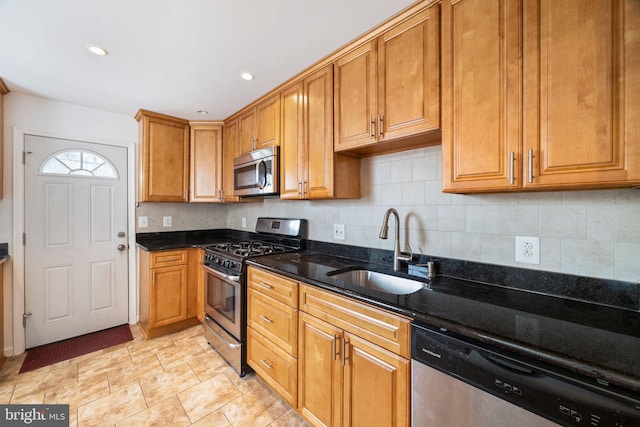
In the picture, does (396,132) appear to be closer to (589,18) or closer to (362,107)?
Answer: (362,107)

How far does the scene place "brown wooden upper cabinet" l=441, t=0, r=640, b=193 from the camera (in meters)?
0.90

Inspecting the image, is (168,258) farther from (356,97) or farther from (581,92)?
(581,92)

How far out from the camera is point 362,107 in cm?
166

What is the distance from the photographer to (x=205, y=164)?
3082 mm

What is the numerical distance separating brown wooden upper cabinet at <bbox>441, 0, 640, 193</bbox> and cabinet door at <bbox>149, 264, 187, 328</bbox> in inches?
106

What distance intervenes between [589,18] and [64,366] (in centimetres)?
387

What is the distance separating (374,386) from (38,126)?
11.6ft

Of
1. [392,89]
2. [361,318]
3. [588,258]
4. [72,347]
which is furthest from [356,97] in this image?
[72,347]

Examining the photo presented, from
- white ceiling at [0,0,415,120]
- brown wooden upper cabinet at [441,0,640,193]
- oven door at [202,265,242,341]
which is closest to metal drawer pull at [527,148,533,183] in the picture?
brown wooden upper cabinet at [441,0,640,193]

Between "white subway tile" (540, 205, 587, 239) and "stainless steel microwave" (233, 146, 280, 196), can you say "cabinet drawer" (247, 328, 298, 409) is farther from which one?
"white subway tile" (540, 205, 587, 239)

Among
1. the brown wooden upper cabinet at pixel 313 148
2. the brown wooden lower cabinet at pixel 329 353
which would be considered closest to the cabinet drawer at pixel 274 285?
the brown wooden lower cabinet at pixel 329 353

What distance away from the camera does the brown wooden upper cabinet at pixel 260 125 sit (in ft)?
7.61

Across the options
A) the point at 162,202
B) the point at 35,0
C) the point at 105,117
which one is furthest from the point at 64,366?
the point at 35,0

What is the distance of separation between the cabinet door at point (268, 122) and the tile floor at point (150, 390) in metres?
1.96
